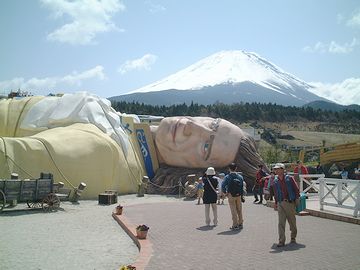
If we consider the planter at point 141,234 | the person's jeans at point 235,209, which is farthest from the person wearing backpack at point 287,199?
the planter at point 141,234

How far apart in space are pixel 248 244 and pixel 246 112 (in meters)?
72.6

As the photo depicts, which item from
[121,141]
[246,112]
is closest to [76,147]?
[121,141]

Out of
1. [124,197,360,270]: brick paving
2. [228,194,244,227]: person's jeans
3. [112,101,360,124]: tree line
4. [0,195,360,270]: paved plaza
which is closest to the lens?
[124,197,360,270]: brick paving

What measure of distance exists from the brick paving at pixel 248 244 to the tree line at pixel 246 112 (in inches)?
2371

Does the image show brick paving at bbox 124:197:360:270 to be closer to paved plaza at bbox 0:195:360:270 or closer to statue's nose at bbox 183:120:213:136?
paved plaza at bbox 0:195:360:270

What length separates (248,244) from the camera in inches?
288

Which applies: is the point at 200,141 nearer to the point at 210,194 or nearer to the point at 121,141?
the point at 121,141

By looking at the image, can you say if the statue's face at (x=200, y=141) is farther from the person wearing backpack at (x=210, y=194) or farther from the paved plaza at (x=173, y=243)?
the person wearing backpack at (x=210, y=194)

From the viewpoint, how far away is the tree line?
2862 inches

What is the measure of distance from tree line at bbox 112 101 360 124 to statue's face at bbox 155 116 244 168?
2043 inches

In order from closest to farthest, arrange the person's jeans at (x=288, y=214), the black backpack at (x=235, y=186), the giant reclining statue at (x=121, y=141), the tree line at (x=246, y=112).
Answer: the person's jeans at (x=288, y=214), the black backpack at (x=235, y=186), the giant reclining statue at (x=121, y=141), the tree line at (x=246, y=112)

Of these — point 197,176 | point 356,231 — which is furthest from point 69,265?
point 197,176

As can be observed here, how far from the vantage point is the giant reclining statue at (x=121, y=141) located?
49.8 feet

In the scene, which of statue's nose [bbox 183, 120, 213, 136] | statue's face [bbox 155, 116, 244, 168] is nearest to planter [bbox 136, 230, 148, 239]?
statue's face [bbox 155, 116, 244, 168]
